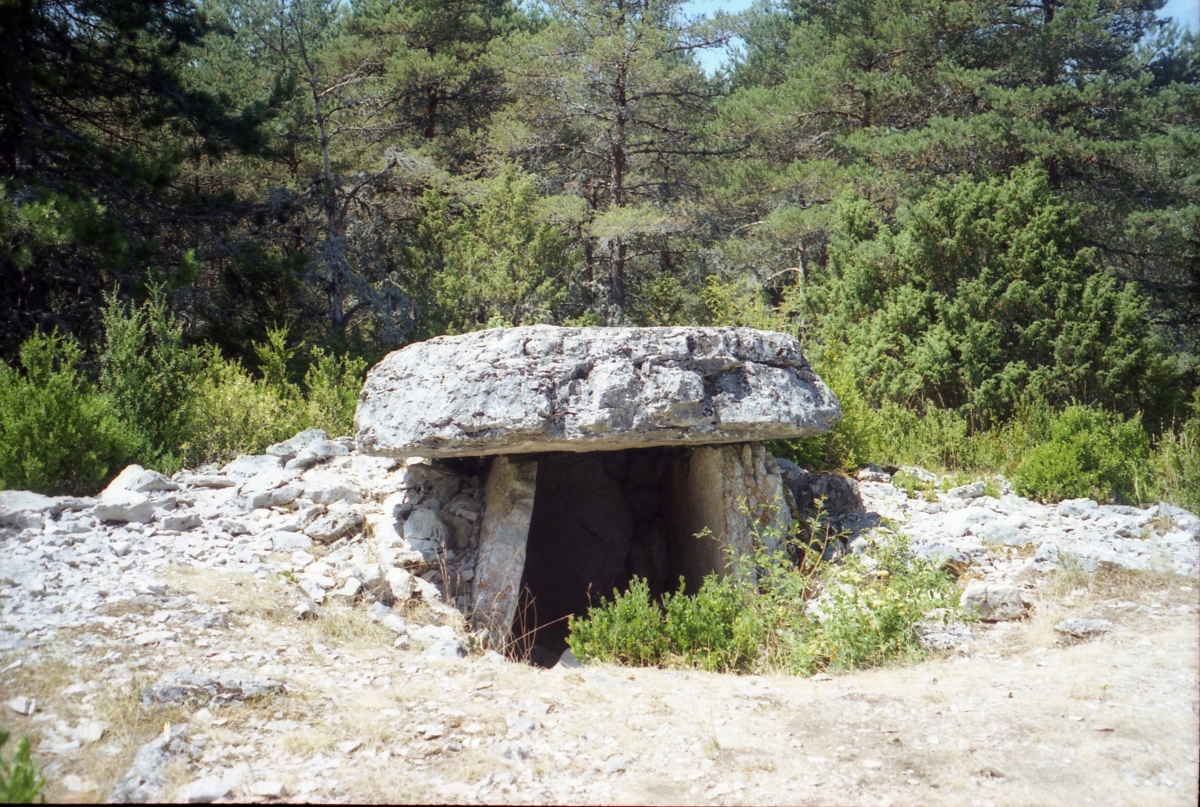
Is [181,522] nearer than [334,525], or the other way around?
[181,522]

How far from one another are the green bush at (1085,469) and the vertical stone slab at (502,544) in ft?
13.4

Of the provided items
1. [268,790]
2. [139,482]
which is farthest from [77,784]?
[139,482]

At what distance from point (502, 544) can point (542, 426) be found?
1.12 meters

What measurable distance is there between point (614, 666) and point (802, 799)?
1.80m

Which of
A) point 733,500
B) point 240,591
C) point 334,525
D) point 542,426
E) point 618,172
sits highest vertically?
point 618,172

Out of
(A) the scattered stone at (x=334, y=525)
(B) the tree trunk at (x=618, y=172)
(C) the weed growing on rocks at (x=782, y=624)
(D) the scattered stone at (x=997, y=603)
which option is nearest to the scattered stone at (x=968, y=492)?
(C) the weed growing on rocks at (x=782, y=624)

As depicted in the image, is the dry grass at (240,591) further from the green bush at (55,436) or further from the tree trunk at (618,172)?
the tree trunk at (618,172)

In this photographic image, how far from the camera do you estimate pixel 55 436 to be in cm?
593

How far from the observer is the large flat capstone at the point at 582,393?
525 cm

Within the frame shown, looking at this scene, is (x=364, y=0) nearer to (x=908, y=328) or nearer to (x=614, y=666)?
(x=908, y=328)

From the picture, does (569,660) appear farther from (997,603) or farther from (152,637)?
→ (997,603)

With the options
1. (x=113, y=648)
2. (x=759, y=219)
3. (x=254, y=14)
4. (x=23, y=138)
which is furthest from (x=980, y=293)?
(x=254, y=14)

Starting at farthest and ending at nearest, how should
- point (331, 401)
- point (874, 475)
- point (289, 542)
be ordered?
point (331, 401) → point (874, 475) → point (289, 542)

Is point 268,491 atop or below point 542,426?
below
